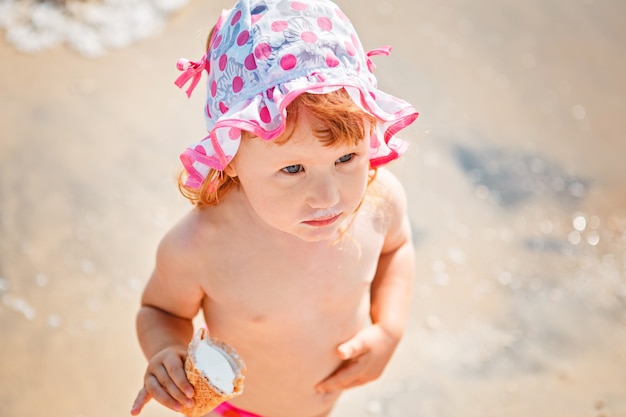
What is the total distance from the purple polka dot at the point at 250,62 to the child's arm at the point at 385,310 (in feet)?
2.09

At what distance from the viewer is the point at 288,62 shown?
1.79 metres

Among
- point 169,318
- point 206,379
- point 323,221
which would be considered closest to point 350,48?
point 323,221

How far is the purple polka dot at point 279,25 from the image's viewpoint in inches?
71.9

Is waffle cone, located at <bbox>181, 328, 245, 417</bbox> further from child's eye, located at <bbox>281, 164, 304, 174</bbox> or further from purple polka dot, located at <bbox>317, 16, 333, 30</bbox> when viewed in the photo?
purple polka dot, located at <bbox>317, 16, 333, 30</bbox>

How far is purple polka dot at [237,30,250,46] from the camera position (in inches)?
72.7

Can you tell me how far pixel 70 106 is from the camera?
411cm

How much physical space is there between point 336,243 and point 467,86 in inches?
89.6

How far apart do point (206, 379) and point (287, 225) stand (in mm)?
382

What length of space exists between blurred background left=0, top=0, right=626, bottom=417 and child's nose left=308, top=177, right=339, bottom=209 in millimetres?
1001

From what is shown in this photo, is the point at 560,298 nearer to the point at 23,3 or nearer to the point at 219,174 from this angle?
the point at 219,174

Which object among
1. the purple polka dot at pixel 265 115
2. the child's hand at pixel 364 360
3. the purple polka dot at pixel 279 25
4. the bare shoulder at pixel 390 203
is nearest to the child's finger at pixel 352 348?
the child's hand at pixel 364 360

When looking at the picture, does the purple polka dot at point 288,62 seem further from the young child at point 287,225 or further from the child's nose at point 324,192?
the child's nose at point 324,192

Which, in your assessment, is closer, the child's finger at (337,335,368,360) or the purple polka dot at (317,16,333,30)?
the purple polka dot at (317,16,333,30)

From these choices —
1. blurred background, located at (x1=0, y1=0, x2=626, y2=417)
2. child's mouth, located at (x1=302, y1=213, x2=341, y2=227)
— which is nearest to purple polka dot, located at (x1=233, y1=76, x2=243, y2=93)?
child's mouth, located at (x1=302, y1=213, x2=341, y2=227)
